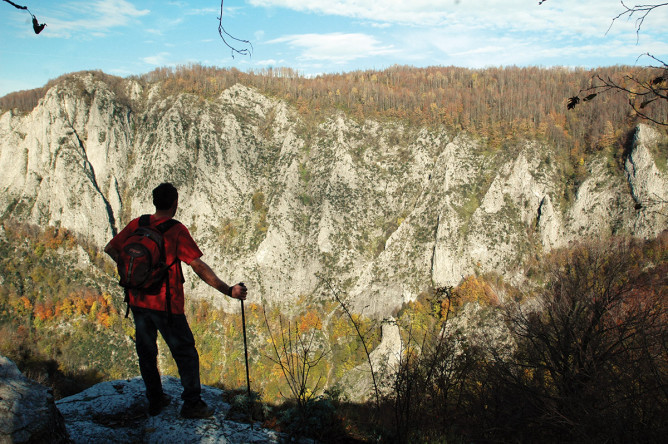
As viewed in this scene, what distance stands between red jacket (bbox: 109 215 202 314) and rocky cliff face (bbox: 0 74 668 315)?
4336 cm

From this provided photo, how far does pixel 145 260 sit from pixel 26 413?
1.56 metres

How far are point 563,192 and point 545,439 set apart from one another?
5318 cm

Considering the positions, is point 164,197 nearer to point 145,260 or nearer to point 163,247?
point 163,247

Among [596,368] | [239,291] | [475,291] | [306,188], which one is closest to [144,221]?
[239,291]

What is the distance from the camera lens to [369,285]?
48.6m

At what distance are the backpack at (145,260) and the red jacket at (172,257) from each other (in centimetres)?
5

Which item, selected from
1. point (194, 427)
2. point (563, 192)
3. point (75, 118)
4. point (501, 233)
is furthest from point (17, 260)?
point (563, 192)

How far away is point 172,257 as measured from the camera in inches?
157

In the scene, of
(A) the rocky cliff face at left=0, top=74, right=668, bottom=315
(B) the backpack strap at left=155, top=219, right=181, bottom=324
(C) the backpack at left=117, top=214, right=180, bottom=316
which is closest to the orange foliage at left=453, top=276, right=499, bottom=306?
(A) the rocky cliff face at left=0, top=74, right=668, bottom=315

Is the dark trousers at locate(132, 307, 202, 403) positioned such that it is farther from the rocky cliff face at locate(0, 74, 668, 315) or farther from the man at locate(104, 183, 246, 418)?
the rocky cliff face at locate(0, 74, 668, 315)

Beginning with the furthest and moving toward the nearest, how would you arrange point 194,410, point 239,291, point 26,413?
point 194,410 < point 239,291 < point 26,413

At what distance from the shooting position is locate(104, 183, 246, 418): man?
4004 millimetres

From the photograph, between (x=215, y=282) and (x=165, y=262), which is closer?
(x=215, y=282)

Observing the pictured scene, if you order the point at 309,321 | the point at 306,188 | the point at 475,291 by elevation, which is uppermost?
the point at 306,188
